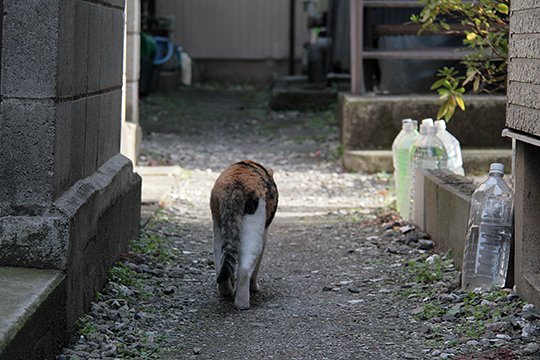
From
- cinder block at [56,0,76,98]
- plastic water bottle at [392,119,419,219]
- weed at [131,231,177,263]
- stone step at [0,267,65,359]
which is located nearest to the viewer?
stone step at [0,267,65,359]

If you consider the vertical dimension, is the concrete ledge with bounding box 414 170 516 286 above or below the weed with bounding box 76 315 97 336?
above

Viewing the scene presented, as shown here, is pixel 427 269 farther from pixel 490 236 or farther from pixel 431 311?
pixel 431 311

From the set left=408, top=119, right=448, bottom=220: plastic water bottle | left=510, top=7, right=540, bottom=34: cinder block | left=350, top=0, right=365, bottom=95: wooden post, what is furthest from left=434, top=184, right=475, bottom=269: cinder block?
left=350, top=0, right=365, bottom=95: wooden post

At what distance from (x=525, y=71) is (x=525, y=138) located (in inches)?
14.1

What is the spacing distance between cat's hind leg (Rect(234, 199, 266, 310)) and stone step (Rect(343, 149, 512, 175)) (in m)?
5.51

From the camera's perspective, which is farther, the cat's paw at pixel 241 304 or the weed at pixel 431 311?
the cat's paw at pixel 241 304

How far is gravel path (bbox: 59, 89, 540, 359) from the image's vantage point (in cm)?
512

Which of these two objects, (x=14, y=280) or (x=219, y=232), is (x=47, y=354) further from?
(x=219, y=232)

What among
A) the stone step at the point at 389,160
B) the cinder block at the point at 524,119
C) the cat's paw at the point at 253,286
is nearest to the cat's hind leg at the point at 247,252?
the cat's paw at the point at 253,286

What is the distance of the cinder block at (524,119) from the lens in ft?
17.1

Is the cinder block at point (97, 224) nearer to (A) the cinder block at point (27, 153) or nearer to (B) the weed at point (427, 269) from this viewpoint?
(A) the cinder block at point (27, 153)

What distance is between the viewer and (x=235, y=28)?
26.4 metres

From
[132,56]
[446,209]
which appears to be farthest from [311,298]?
[132,56]

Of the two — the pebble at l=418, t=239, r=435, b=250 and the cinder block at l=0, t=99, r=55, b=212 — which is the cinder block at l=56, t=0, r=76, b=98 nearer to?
the cinder block at l=0, t=99, r=55, b=212
